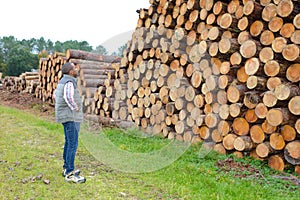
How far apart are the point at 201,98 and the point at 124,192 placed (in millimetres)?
2534

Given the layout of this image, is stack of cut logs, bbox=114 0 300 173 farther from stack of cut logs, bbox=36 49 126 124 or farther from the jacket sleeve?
the jacket sleeve

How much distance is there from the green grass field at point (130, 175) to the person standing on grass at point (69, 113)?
0.17 metres

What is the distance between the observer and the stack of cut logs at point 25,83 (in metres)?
13.9

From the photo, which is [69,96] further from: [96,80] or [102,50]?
[102,50]

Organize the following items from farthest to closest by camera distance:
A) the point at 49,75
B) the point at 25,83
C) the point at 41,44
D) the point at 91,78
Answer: the point at 41,44
the point at 25,83
the point at 49,75
the point at 91,78

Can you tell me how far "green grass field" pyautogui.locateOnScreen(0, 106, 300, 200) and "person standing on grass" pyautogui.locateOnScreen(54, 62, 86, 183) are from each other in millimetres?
173

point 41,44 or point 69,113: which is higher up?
point 41,44

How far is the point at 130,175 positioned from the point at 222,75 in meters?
2.28

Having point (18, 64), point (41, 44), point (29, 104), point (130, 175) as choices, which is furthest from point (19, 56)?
point (130, 175)

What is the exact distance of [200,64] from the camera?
582 cm

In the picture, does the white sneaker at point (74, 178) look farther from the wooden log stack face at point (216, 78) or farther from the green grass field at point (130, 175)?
the wooden log stack face at point (216, 78)

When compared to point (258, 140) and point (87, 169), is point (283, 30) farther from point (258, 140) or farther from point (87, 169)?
point (87, 169)

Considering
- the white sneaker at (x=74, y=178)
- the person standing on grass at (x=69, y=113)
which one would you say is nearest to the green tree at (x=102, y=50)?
the person standing on grass at (x=69, y=113)

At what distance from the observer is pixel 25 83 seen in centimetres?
1484
